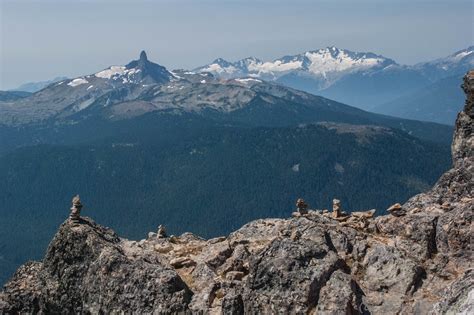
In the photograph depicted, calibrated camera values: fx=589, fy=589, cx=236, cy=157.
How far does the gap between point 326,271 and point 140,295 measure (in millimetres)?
10687

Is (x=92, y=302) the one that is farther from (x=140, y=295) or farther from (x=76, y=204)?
(x=76, y=204)

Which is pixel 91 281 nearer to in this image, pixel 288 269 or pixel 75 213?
pixel 75 213

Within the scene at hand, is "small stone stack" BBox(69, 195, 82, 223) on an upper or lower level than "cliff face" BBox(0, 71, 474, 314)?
upper

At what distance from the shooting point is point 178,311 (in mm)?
32469

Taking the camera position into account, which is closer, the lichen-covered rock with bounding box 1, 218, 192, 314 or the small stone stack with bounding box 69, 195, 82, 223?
the lichen-covered rock with bounding box 1, 218, 192, 314

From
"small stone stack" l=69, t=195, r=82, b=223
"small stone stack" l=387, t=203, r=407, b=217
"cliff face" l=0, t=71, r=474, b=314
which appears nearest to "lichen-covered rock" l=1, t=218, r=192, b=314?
"cliff face" l=0, t=71, r=474, b=314

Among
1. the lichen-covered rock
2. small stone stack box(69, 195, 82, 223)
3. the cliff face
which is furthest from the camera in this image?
small stone stack box(69, 195, 82, 223)

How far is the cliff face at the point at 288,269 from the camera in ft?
99.2

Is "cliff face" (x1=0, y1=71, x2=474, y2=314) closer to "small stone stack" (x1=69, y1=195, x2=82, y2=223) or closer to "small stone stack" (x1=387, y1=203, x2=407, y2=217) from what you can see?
"small stone stack" (x1=387, y1=203, x2=407, y2=217)

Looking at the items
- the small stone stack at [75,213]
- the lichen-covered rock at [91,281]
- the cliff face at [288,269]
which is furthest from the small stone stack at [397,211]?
the small stone stack at [75,213]

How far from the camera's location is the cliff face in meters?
30.2

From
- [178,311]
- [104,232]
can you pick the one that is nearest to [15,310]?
[104,232]

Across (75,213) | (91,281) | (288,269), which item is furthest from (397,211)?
(75,213)

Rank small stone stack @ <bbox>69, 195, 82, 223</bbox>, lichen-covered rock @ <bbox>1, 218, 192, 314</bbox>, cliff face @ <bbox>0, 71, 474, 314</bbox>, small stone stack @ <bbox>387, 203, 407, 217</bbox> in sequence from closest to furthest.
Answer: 1. cliff face @ <bbox>0, 71, 474, 314</bbox>
2. lichen-covered rock @ <bbox>1, 218, 192, 314</bbox>
3. small stone stack @ <bbox>387, 203, 407, 217</bbox>
4. small stone stack @ <bbox>69, 195, 82, 223</bbox>
